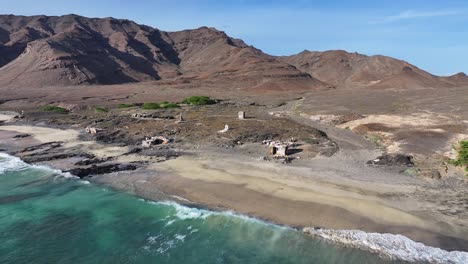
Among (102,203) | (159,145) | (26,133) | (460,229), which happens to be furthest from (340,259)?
(26,133)

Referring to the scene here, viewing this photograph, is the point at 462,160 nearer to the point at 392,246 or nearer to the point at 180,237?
the point at 392,246

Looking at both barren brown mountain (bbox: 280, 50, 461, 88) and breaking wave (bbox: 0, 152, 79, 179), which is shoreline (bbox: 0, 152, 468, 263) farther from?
barren brown mountain (bbox: 280, 50, 461, 88)

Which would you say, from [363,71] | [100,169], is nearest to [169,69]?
[363,71]

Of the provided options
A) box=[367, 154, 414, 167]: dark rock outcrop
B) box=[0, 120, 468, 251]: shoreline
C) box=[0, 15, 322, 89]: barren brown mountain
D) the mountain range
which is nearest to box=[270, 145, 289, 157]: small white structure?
box=[0, 120, 468, 251]: shoreline

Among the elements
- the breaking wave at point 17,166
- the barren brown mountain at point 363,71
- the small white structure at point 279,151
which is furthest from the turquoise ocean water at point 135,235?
the barren brown mountain at point 363,71

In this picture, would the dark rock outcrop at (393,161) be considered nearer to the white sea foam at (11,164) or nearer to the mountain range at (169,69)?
the white sea foam at (11,164)

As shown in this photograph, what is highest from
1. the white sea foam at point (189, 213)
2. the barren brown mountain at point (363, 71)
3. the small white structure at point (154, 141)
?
the barren brown mountain at point (363, 71)

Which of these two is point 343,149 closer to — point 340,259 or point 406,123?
point 406,123
